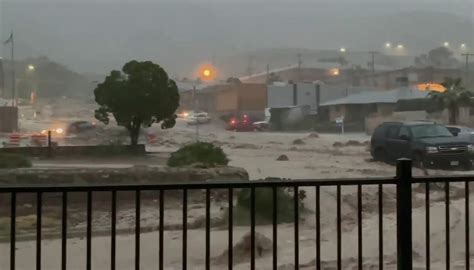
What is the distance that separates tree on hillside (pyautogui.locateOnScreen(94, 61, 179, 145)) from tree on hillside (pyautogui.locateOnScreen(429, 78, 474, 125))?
1818 centimetres

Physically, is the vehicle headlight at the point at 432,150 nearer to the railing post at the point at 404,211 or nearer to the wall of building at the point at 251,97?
the railing post at the point at 404,211

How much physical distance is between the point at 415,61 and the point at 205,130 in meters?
55.4

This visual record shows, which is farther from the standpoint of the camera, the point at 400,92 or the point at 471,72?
the point at 471,72

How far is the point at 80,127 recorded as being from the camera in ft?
109

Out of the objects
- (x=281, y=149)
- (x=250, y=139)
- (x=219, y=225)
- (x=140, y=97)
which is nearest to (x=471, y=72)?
(x=250, y=139)

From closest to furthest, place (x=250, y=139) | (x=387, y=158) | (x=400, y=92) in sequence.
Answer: (x=387, y=158), (x=250, y=139), (x=400, y=92)

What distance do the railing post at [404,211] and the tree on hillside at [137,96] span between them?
83.0ft

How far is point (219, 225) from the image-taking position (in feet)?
35.9

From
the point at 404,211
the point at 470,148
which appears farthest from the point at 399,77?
the point at 404,211

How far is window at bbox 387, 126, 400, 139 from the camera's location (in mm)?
20359

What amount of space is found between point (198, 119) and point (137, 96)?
26.9 ft

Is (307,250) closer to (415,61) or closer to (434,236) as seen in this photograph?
(434,236)

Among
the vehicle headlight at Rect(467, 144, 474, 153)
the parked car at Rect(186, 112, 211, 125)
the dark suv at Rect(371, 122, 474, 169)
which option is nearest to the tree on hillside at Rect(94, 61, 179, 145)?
the parked car at Rect(186, 112, 211, 125)

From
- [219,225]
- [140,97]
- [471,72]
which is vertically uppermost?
[471,72]
